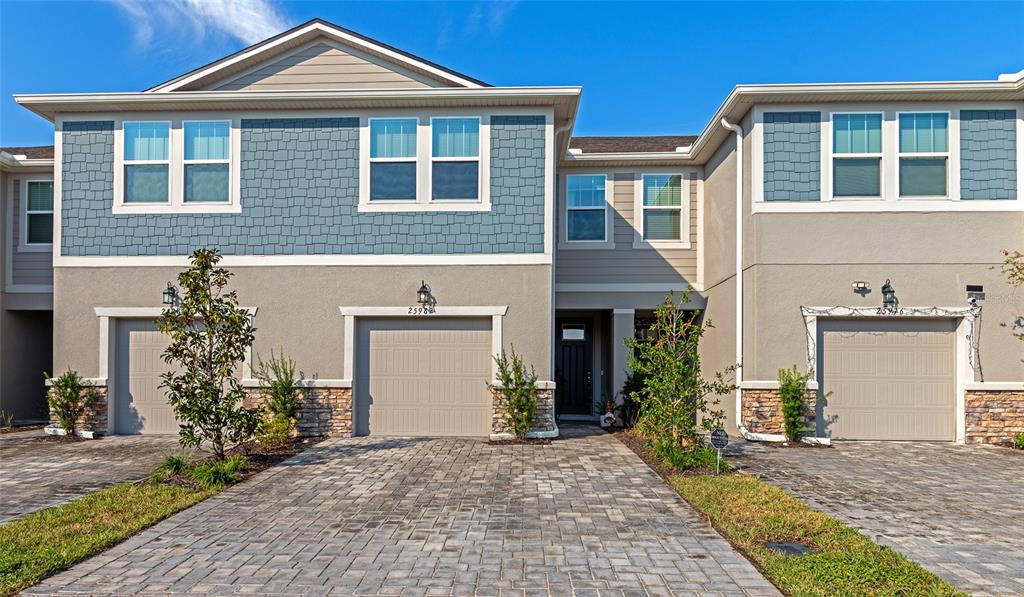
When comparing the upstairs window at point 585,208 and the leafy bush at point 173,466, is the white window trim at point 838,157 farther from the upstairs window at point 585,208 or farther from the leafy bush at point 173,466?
the leafy bush at point 173,466

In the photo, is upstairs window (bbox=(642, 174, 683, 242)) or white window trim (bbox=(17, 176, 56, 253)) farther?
upstairs window (bbox=(642, 174, 683, 242))

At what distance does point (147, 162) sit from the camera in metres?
10.6

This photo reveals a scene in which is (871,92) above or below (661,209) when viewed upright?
above

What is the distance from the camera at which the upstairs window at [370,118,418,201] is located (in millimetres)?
10500

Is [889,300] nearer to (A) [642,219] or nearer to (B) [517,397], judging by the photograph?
(A) [642,219]

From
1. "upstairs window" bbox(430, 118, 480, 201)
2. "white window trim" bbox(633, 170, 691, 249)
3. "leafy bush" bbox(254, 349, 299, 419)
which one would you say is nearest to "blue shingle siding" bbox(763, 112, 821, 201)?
"white window trim" bbox(633, 170, 691, 249)

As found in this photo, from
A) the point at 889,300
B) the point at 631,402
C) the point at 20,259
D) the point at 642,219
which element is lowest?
the point at 631,402

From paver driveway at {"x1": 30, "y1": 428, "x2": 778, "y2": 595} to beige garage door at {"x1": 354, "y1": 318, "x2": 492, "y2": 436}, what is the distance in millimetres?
2422

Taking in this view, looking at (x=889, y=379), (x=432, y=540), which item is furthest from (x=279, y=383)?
(x=889, y=379)

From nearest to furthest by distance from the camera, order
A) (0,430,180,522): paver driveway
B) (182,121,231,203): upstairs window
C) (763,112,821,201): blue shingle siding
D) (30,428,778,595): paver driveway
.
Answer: (30,428,778,595): paver driveway → (0,430,180,522): paver driveway → (763,112,821,201): blue shingle siding → (182,121,231,203): upstairs window

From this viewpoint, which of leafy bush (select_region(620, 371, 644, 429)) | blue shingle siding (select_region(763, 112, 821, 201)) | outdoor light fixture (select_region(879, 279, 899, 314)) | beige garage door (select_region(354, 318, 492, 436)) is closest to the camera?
outdoor light fixture (select_region(879, 279, 899, 314))

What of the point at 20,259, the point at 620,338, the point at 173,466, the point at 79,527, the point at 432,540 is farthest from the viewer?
the point at 620,338

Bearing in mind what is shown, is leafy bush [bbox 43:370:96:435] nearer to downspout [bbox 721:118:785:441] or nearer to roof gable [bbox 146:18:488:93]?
roof gable [bbox 146:18:488:93]

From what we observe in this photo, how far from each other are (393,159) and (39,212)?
7.80m
